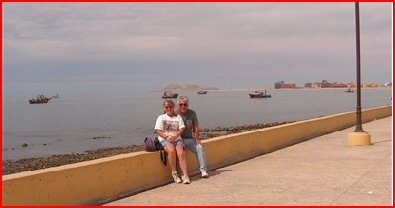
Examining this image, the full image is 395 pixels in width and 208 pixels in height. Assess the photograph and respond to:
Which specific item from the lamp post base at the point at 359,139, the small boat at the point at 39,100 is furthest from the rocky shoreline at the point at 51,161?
the small boat at the point at 39,100

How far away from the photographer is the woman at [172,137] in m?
8.16

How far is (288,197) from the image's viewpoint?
706 centimetres

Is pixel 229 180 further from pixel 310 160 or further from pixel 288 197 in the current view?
pixel 310 160

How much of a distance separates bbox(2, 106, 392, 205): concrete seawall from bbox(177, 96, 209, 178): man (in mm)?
306

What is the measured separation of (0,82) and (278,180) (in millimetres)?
4270

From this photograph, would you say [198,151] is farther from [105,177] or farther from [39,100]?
[39,100]

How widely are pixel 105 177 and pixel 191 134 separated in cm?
200

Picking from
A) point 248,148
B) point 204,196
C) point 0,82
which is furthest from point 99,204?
point 248,148

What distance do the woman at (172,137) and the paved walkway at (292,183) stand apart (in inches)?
9.8

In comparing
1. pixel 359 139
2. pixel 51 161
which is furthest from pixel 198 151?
pixel 51 161

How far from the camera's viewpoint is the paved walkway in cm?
695

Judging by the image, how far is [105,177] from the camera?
7.16 m

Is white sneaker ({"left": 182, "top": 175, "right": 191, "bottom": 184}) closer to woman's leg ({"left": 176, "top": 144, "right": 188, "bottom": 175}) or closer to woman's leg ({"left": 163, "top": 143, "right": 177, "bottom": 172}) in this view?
woman's leg ({"left": 176, "top": 144, "right": 188, "bottom": 175})

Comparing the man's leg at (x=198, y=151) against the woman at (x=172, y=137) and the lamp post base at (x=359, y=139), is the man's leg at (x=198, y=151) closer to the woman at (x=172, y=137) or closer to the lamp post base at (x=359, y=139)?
the woman at (x=172, y=137)
